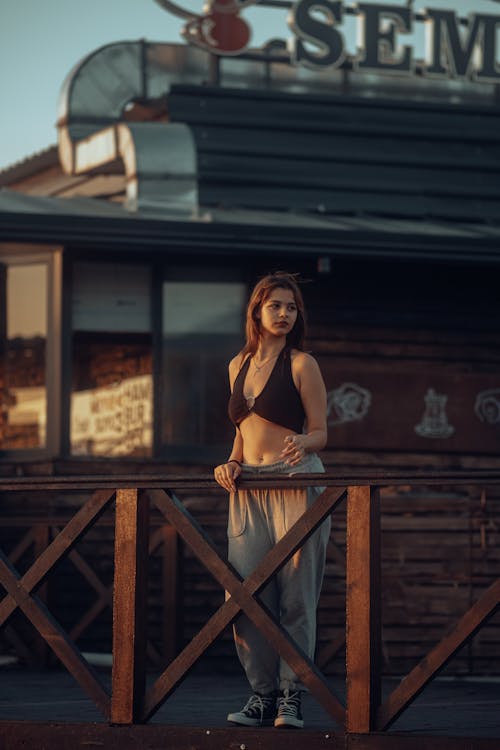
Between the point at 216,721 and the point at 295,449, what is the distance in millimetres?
1352

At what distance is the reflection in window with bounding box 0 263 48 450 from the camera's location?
11.7m

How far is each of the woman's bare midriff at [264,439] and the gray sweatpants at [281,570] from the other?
53 mm

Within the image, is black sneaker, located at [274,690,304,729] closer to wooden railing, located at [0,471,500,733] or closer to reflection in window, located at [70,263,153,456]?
wooden railing, located at [0,471,500,733]

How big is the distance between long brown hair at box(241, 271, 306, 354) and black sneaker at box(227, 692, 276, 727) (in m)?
1.48

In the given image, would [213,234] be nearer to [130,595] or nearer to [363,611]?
[130,595]

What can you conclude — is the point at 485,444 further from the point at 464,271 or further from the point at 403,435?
the point at 464,271

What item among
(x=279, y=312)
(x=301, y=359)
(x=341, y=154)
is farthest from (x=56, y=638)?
(x=341, y=154)

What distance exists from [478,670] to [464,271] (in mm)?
3322

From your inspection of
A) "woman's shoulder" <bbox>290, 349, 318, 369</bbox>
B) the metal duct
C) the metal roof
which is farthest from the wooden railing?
the metal duct

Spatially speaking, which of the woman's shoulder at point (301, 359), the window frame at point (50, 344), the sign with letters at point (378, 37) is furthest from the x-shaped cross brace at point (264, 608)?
the sign with letters at point (378, 37)

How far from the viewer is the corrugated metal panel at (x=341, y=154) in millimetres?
13352

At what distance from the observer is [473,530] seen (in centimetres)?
1216

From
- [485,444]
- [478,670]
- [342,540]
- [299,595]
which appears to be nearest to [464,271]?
[485,444]

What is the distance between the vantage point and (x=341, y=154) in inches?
542
